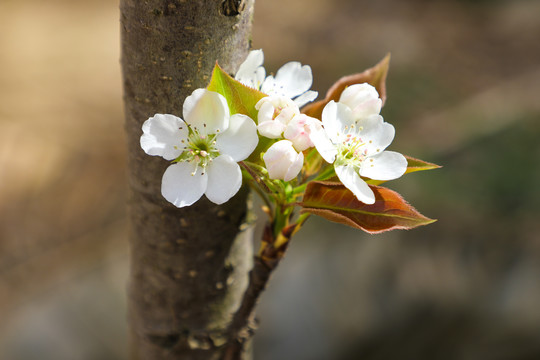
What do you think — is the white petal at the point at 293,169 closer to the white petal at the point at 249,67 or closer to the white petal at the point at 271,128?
the white petal at the point at 271,128

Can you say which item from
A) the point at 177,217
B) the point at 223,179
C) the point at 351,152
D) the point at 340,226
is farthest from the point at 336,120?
the point at 340,226

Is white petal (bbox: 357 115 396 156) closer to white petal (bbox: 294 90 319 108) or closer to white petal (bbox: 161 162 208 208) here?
white petal (bbox: 294 90 319 108)

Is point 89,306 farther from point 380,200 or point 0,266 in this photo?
point 380,200

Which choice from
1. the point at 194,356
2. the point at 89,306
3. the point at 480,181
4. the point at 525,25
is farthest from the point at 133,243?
the point at 525,25

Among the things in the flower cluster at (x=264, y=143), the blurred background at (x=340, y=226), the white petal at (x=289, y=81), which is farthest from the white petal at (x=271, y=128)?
the blurred background at (x=340, y=226)

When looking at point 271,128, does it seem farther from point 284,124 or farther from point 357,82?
point 357,82

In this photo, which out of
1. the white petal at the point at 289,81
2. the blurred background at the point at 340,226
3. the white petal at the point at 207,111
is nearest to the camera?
the white petal at the point at 207,111
